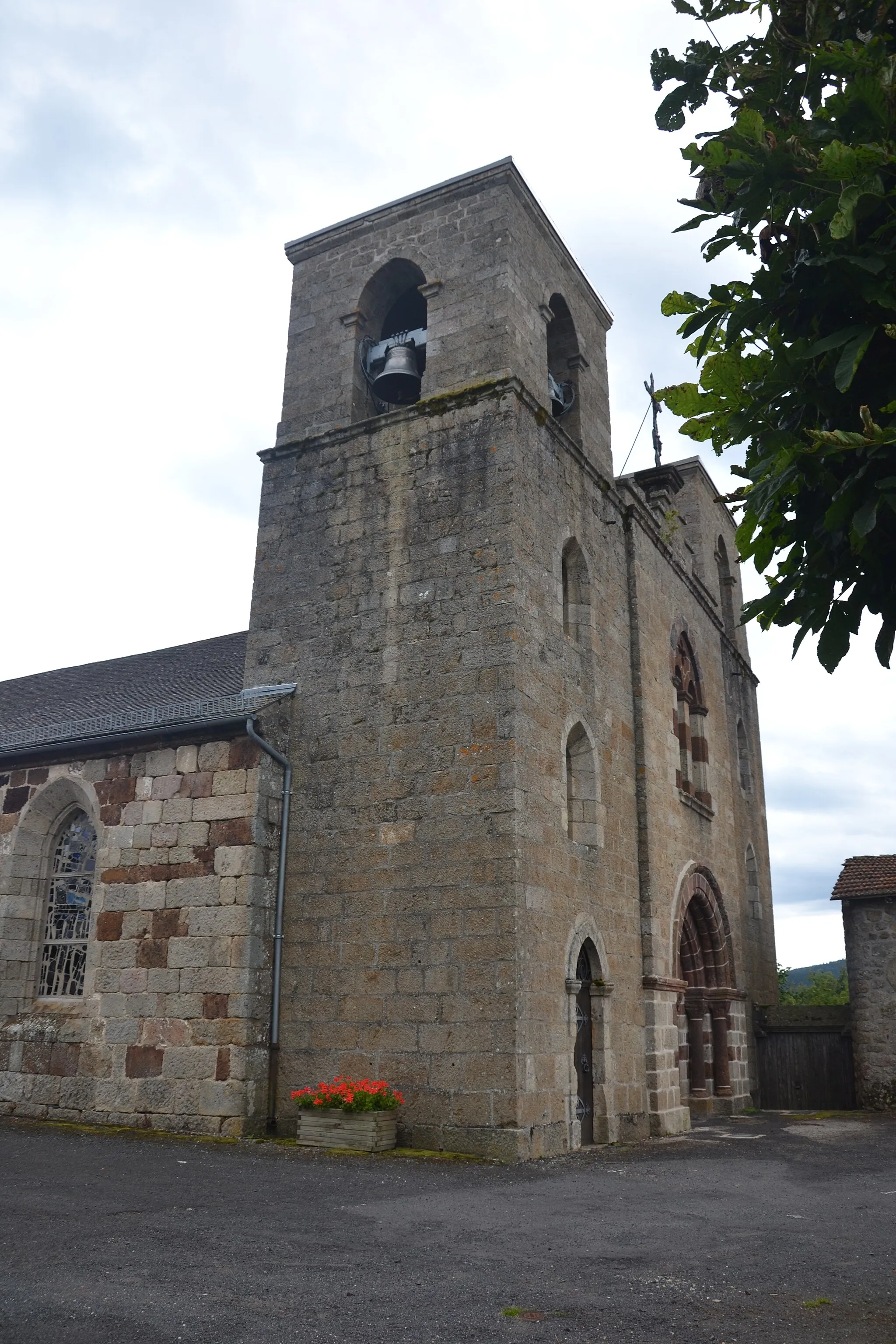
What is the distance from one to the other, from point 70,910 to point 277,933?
109 inches

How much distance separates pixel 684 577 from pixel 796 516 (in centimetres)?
1209

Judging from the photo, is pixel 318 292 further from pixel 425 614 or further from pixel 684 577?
pixel 684 577

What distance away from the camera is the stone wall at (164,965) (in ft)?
31.7

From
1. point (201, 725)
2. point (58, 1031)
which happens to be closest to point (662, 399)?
point (201, 725)

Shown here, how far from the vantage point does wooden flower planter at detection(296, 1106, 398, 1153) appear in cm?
882

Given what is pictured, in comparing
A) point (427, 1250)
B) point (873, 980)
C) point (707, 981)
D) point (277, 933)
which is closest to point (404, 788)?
point (277, 933)

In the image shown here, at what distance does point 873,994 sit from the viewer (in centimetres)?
1502

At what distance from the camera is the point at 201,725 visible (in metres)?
10.5

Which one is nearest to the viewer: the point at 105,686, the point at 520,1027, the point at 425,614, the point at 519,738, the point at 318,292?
the point at 520,1027

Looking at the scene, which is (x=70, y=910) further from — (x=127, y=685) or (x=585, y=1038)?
(x=585, y=1038)

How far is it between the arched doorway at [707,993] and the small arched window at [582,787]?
389cm

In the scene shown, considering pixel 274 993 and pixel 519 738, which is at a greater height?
pixel 519 738

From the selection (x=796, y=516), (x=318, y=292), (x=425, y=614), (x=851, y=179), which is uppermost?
(x=318, y=292)

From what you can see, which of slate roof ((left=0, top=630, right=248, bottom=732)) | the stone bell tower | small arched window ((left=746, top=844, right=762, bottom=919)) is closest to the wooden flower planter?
the stone bell tower
